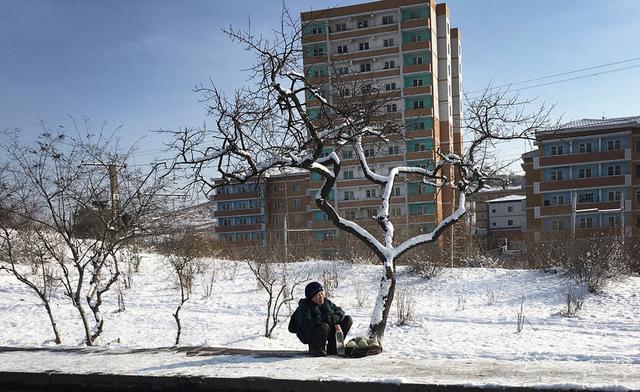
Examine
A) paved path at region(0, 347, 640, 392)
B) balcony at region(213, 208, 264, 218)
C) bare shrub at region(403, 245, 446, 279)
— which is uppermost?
paved path at region(0, 347, 640, 392)

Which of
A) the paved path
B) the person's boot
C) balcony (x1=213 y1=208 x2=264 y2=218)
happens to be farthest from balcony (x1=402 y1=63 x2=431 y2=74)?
the paved path

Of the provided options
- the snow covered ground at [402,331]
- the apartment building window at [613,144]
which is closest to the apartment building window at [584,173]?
the apartment building window at [613,144]

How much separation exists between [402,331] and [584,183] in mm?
39610

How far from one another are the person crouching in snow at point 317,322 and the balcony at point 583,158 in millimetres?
43854

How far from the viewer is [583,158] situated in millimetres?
43812

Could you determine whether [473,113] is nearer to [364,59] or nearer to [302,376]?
[302,376]

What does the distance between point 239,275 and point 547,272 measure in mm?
9997

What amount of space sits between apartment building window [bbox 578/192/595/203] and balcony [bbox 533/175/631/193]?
791 mm

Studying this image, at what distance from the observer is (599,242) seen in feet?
49.2

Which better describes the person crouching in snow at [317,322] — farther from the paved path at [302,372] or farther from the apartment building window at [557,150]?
the apartment building window at [557,150]

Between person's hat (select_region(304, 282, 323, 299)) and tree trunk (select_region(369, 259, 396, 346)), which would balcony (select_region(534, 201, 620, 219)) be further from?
person's hat (select_region(304, 282, 323, 299))

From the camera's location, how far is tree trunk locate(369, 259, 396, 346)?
21.5ft

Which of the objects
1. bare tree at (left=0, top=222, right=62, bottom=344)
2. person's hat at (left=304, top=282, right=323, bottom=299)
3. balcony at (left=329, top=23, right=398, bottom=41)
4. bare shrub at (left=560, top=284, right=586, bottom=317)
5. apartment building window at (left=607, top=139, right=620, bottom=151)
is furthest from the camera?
balcony at (left=329, top=23, right=398, bottom=41)

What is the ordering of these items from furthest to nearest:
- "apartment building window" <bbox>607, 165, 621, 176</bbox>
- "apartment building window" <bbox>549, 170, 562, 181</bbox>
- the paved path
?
"apartment building window" <bbox>549, 170, 562, 181</bbox> < "apartment building window" <bbox>607, 165, 621, 176</bbox> < the paved path
